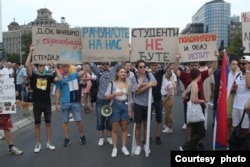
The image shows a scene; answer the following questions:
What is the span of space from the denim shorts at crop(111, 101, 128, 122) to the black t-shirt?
4.93 ft

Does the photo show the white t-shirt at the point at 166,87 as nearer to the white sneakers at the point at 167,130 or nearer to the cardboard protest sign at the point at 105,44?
the white sneakers at the point at 167,130

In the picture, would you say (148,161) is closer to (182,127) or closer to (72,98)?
(72,98)

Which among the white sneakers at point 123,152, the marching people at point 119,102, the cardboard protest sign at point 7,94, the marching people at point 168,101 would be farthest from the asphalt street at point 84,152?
the cardboard protest sign at point 7,94

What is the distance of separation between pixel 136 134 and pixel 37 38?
9.50 ft

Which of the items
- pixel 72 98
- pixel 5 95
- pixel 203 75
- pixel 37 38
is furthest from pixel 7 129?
pixel 203 75

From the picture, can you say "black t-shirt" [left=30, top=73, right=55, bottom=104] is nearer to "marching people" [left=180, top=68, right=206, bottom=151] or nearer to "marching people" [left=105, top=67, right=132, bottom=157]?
"marching people" [left=105, top=67, right=132, bottom=157]

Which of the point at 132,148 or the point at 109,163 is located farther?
the point at 132,148

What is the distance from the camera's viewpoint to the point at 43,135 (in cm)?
984

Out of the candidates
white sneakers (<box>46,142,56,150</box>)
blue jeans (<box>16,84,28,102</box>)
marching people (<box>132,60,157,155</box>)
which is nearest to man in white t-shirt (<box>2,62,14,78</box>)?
blue jeans (<box>16,84,28,102</box>)

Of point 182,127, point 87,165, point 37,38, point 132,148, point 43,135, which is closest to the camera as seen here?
point 87,165

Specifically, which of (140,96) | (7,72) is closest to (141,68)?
(140,96)

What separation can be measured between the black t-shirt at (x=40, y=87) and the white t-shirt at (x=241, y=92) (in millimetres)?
3757

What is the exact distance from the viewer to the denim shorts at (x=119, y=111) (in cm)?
763

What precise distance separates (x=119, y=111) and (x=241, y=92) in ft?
7.64
